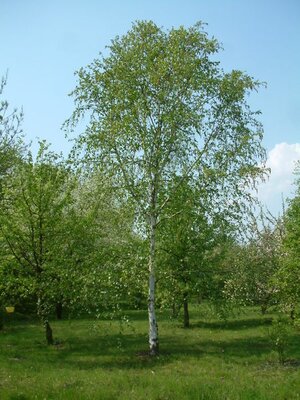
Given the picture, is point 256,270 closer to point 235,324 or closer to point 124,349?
point 235,324

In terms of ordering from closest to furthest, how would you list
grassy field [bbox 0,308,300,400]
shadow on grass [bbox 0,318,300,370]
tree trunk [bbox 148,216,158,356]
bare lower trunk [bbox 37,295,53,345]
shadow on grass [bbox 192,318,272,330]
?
1. grassy field [bbox 0,308,300,400]
2. shadow on grass [bbox 0,318,300,370]
3. tree trunk [bbox 148,216,158,356]
4. bare lower trunk [bbox 37,295,53,345]
5. shadow on grass [bbox 192,318,272,330]

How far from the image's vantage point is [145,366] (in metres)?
18.8

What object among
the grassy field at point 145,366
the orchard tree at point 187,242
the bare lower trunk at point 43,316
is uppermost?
the orchard tree at point 187,242

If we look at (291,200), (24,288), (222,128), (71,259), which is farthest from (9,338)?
(291,200)

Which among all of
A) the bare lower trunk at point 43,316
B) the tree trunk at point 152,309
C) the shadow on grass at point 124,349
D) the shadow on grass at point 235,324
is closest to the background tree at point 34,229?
the bare lower trunk at point 43,316

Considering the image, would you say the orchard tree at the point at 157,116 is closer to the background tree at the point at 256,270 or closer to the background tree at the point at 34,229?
the background tree at the point at 34,229

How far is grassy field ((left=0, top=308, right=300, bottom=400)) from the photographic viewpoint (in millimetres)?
13344

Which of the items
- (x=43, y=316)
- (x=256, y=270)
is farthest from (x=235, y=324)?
(x=43, y=316)

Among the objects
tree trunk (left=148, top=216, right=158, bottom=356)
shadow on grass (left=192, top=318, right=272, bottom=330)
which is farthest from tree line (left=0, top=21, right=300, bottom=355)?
shadow on grass (left=192, top=318, right=272, bottom=330)

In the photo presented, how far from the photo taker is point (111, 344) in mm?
24828

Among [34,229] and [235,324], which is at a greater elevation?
[34,229]

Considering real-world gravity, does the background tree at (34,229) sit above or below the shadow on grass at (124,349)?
above

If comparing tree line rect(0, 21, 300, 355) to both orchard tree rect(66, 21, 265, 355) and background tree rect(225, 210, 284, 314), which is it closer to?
orchard tree rect(66, 21, 265, 355)

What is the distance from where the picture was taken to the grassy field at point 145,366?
13.3 metres
